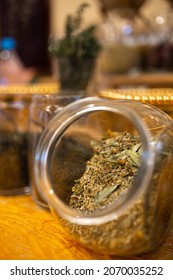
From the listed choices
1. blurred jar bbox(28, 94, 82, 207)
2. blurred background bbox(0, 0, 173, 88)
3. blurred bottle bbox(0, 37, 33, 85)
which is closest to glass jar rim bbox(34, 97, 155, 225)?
blurred jar bbox(28, 94, 82, 207)

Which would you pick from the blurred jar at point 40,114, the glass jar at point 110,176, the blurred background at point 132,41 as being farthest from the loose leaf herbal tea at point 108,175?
the blurred background at point 132,41

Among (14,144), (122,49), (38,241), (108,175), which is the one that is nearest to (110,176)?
(108,175)

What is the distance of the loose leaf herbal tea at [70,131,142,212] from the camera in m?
0.50

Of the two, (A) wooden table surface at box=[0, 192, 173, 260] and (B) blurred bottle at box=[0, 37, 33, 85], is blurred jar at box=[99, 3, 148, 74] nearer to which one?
(B) blurred bottle at box=[0, 37, 33, 85]

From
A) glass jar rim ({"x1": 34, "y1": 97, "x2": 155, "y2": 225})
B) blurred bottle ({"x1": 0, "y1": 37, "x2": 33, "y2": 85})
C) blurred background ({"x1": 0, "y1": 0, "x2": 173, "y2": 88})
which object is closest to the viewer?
glass jar rim ({"x1": 34, "y1": 97, "x2": 155, "y2": 225})

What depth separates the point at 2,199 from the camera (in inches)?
28.2

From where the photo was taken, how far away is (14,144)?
75 centimetres

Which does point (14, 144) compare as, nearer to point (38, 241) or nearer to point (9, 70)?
point (38, 241)

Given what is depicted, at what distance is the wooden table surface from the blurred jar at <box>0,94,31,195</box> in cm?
9

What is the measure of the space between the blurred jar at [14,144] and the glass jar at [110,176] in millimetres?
187

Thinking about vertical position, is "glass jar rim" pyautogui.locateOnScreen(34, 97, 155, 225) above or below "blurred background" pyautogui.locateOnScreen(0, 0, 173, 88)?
below

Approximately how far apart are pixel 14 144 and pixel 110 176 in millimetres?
292

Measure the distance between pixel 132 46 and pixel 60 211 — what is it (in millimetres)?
1256

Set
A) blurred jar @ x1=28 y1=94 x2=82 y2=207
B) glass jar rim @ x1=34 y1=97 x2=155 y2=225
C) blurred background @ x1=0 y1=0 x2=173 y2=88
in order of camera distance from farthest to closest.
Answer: blurred background @ x1=0 y1=0 x2=173 y2=88, blurred jar @ x1=28 y1=94 x2=82 y2=207, glass jar rim @ x1=34 y1=97 x2=155 y2=225
